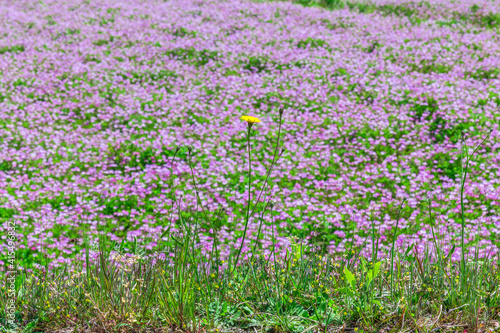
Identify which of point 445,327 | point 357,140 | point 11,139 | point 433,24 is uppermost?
point 433,24

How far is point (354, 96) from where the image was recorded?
33.6 feet

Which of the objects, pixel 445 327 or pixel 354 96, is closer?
pixel 445 327

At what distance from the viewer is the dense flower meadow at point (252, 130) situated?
6.19 m

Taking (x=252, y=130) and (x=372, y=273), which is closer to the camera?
(x=372, y=273)

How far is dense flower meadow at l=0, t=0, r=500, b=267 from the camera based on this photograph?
6191 mm

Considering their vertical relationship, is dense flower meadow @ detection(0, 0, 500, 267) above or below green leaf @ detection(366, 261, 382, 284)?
below

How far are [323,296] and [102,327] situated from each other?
4.94 ft

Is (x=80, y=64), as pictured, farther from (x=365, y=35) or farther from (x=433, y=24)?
(x=433, y=24)

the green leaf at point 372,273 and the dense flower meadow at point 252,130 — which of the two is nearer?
the green leaf at point 372,273

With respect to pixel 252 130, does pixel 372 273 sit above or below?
above

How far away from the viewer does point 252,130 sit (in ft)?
30.0

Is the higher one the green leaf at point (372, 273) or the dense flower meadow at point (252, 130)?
the green leaf at point (372, 273)

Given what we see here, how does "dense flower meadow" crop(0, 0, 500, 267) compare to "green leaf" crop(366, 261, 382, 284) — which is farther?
"dense flower meadow" crop(0, 0, 500, 267)

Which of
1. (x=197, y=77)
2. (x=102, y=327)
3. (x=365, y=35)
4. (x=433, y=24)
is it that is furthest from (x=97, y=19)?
(x=102, y=327)
